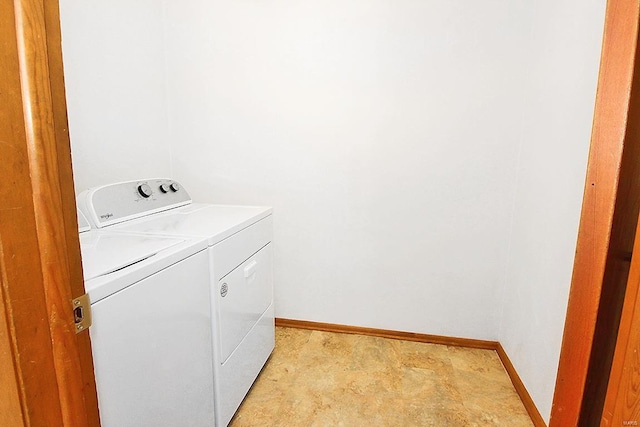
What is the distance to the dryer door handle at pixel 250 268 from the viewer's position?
150 cm

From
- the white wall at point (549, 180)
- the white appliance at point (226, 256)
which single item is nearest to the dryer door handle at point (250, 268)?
the white appliance at point (226, 256)

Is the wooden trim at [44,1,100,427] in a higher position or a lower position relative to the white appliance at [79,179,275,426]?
higher

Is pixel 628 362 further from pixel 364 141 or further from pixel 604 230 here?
pixel 364 141

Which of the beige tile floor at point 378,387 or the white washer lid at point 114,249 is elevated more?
the white washer lid at point 114,249

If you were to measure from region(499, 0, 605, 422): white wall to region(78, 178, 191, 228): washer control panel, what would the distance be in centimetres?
180

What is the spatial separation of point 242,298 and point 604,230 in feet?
4.20

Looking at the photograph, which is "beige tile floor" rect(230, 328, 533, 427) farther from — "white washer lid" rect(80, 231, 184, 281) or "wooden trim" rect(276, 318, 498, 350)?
"white washer lid" rect(80, 231, 184, 281)

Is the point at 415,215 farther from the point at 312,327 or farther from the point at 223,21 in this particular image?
the point at 223,21

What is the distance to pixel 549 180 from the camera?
1.46 metres

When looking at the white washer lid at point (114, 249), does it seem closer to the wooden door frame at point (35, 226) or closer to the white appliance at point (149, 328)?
the white appliance at point (149, 328)

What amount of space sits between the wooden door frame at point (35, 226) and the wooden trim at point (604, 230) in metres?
0.98

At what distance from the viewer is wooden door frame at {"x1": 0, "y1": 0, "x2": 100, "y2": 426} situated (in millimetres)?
410

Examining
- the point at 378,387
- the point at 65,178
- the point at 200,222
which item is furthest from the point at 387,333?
the point at 65,178

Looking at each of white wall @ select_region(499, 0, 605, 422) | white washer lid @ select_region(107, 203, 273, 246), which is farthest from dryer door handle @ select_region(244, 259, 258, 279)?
white wall @ select_region(499, 0, 605, 422)
